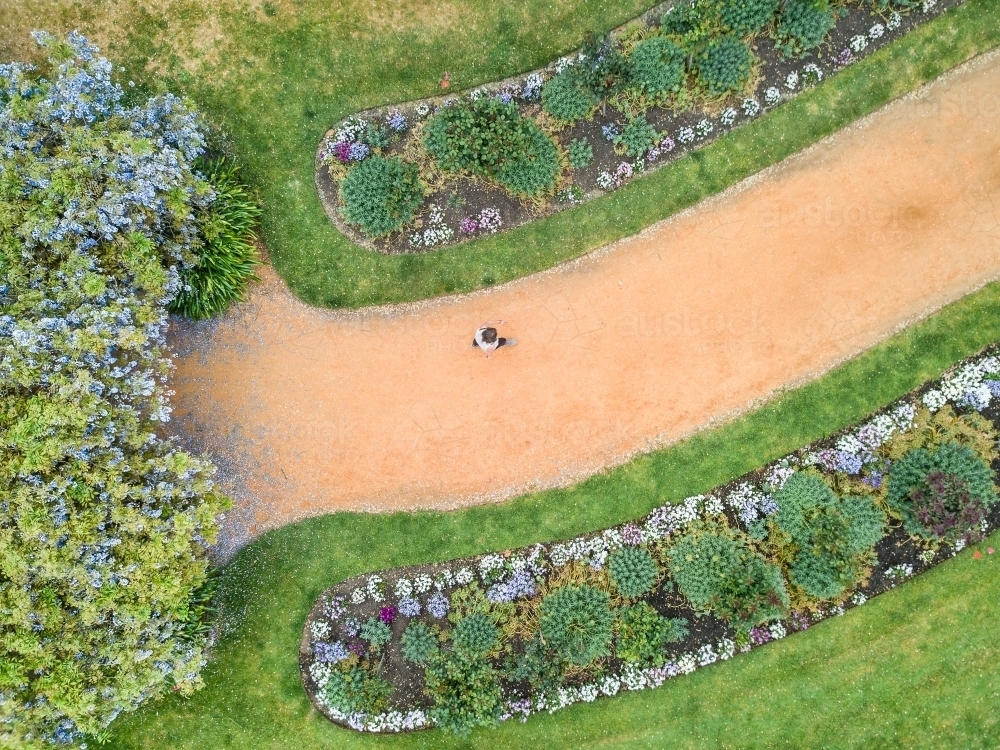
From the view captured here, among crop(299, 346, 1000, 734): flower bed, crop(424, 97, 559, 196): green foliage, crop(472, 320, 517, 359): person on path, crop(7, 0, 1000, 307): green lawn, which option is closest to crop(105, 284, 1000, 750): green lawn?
crop(299, 346, 1000, 734): flower bed

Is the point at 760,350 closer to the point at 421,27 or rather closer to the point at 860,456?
the point at 860,456

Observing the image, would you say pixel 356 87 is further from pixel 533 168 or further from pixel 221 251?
pixel 221 251

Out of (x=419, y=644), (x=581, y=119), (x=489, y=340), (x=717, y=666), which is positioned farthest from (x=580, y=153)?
(x=717, y=666)

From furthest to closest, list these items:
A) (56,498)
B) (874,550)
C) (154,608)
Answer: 1. (874,550)
2. (154,608)
3. (56,498)

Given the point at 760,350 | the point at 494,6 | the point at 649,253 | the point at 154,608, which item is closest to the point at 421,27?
the point at 494,6

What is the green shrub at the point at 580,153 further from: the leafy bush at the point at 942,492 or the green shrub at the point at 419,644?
the green shrub at the point at 419,644

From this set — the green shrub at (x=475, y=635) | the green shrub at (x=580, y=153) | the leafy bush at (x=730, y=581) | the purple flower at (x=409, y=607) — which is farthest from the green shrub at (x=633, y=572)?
the green shrub at (x=580, y=153)

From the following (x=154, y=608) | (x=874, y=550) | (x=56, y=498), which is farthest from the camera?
(x=874, y=550)
